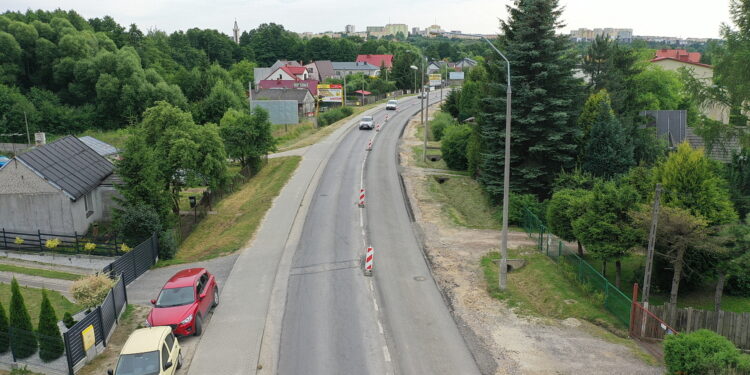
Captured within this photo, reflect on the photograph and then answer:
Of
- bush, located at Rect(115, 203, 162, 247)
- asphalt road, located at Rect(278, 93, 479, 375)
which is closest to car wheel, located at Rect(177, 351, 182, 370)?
asphalt road, located at Rect(278, 93, 479, 375)

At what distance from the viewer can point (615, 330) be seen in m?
17.5

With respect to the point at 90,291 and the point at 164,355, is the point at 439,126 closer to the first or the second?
the point at 90,291

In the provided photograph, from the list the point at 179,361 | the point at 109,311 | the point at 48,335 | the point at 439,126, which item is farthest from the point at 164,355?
the point at 439,126

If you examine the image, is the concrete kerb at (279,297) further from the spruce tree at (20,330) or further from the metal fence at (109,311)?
→ the spruce tree at (20,330)

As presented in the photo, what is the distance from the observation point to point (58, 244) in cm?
2527

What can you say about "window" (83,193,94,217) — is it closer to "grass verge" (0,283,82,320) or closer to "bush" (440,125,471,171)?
"grass verge" (0,283,82,320)

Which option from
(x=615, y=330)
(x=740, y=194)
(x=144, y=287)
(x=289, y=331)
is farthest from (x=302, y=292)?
(x=740, y=194)

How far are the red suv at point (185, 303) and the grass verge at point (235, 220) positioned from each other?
6474 mm

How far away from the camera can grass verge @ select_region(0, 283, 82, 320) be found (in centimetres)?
1864

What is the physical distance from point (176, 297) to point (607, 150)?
2515 centimetres

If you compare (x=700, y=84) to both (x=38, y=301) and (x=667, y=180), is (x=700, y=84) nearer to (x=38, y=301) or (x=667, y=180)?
(x=667, y=180)

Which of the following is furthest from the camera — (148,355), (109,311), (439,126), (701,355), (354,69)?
(354,69)

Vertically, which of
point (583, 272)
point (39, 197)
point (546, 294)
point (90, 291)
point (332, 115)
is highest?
point (332, 115)

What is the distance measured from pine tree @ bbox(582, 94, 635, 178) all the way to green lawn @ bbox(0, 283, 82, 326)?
27.4 meters
